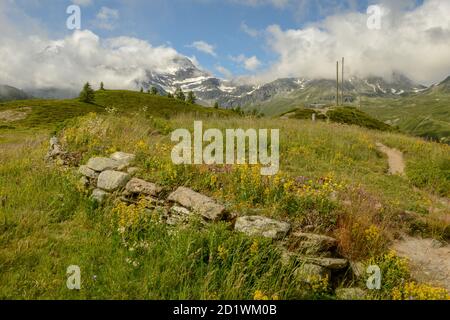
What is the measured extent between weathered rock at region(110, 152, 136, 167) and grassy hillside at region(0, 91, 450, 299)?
26 cm

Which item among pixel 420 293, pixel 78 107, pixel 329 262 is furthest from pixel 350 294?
pixel 78 107

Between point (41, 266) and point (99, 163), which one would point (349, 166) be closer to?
point (99, 163)

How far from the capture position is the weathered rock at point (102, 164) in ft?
28.2

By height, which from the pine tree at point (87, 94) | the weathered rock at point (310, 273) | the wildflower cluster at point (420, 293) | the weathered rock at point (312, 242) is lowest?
the wildflower cluster at point (420, 293)

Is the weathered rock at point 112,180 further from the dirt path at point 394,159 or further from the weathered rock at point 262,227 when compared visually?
the dirt path at point 394,159

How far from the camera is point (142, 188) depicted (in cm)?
750

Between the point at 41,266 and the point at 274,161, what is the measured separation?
8.16m

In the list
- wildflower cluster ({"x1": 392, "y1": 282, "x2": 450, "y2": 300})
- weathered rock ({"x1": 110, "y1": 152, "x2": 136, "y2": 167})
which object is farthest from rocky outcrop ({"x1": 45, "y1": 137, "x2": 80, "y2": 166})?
wildflower cluster ({"x1": 392, "y1": 282, "x2": 450, "y2": 300})

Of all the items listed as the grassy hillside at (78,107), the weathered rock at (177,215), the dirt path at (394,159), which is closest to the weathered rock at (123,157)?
Result: the weathered rock at (177,215)

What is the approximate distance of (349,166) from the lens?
13.4m

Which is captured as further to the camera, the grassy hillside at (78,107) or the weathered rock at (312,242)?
the grassy hillside at (78,107)

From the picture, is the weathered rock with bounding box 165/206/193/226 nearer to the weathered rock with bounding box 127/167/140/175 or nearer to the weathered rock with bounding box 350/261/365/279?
the weathered rock with bounding box 127/167/140/175

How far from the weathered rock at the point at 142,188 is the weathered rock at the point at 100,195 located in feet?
1.73

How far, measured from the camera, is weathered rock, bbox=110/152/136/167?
8.85 metres
